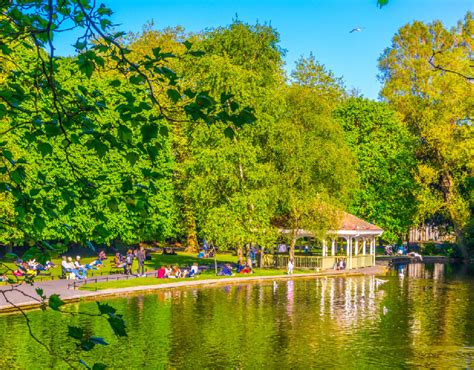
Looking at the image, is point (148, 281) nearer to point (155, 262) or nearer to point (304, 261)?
point (155, 262)

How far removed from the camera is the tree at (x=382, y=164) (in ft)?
241

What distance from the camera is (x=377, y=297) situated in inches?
1687

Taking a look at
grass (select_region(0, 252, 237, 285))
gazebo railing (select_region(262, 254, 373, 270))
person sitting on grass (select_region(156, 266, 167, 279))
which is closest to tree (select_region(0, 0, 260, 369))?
grass (select_region(0, 252, 237, 285))

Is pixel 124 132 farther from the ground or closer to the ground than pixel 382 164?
closer to the ground

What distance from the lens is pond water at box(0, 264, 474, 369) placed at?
81.4ft

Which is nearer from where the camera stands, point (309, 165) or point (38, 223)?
point (38, 223)

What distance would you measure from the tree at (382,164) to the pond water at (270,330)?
27.4 metres

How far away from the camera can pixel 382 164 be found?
74.6m

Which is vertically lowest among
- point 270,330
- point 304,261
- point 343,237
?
point 270,330

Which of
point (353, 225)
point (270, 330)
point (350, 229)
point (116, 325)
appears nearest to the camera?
point (116, 325)

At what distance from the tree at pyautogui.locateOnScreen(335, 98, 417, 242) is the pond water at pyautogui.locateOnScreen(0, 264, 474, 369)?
27426 millimetres

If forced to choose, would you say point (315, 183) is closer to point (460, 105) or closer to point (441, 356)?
point (460, 105)

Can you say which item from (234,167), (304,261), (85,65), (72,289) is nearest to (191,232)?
(304,261)

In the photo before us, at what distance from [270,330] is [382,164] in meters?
46.1
